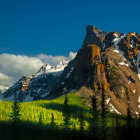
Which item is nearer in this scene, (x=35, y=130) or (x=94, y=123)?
(x=94, y=123)

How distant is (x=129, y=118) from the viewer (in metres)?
51.5

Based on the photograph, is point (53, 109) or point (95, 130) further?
point (53, 109)

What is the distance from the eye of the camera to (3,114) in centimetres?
15812

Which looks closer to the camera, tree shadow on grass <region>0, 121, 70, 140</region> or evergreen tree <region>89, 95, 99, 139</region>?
evergreen tree <region>89, 95, 99, 139</region>

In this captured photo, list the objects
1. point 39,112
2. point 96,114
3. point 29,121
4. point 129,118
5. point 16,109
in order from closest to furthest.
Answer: point 96,114 → point 129,118 → point 16,109 → point 29,121 → point 39,112

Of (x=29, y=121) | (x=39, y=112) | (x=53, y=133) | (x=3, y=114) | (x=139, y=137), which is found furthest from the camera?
(x=39, y=112)

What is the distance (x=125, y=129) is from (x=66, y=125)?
1357 centimetres

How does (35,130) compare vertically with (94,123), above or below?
below

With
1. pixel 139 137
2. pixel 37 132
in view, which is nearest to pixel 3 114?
pixel 37 132

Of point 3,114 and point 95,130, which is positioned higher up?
point 3,114

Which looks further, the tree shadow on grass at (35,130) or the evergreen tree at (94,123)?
the tree shadow on grass at (35,130)

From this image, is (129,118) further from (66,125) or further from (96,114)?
(66,125)

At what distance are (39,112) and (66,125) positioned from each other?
12862 cm

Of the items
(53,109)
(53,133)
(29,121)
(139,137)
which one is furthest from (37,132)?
(139,137)
